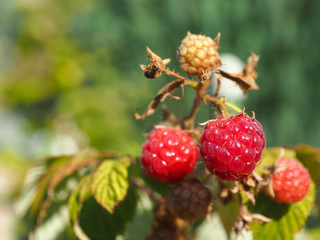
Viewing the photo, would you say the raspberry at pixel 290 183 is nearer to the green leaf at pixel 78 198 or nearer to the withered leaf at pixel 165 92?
the withered leaf at pixel 165 92

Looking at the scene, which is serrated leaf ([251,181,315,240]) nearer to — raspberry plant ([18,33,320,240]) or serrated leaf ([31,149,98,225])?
raspberry plant ([18,33,320,240])

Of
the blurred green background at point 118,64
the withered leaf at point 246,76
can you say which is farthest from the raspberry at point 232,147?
the blurred green background at point 118,64

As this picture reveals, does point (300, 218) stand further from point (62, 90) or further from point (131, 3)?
point (131, 3)

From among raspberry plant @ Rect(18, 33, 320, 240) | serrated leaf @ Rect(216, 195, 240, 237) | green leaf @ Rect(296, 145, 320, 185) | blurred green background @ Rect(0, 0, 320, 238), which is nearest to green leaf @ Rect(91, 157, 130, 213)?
raspberry plant @ Rect(18, 33, 320, 240)

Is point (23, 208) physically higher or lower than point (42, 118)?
higher

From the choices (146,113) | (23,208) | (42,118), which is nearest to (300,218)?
(146,113)

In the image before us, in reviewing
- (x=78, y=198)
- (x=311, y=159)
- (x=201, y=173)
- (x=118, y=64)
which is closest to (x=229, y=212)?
(x=201, y=173)

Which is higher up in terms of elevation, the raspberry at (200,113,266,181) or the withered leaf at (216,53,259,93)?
the withered leaf at (216,53,259,93)
